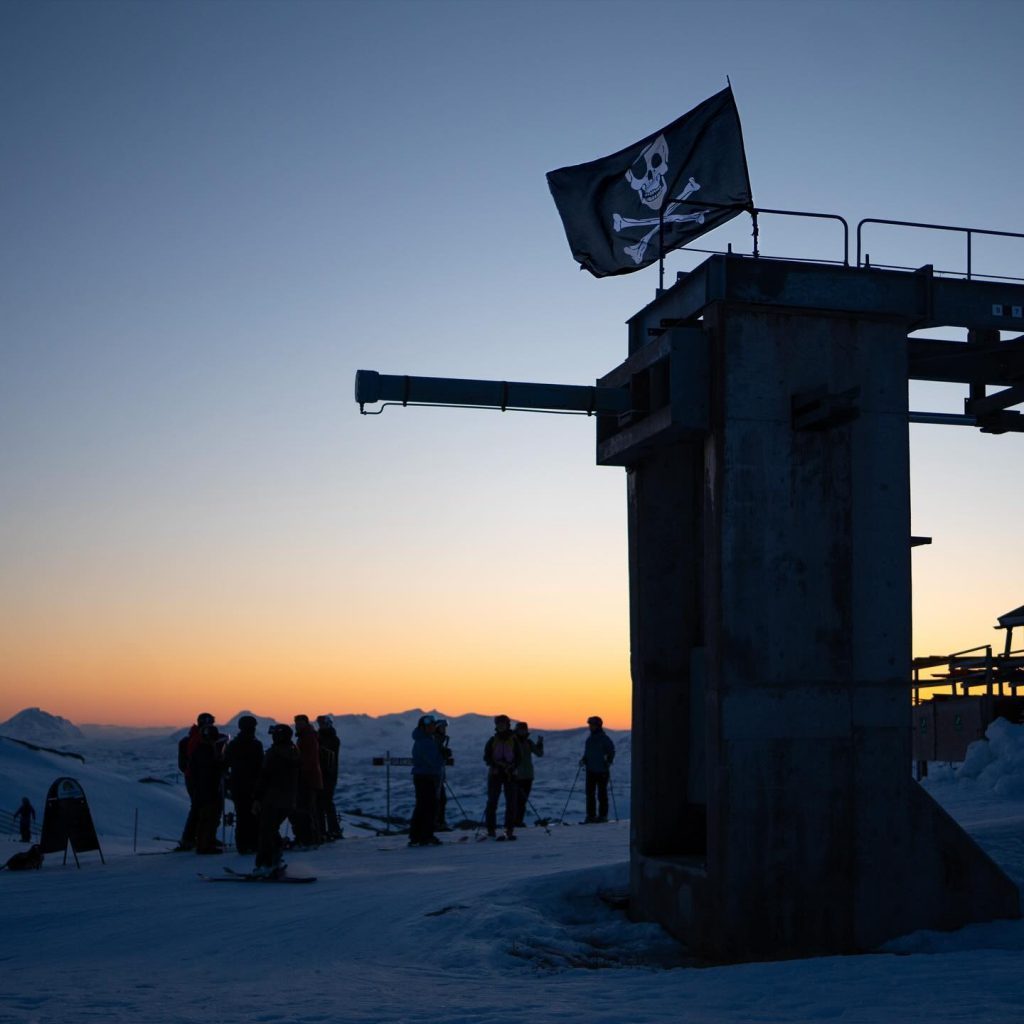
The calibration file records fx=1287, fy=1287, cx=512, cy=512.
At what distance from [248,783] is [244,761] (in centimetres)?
34

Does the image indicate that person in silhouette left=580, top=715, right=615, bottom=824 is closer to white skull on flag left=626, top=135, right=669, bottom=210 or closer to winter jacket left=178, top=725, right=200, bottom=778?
winter jacket left=178, top=725, right=200, bottom=778

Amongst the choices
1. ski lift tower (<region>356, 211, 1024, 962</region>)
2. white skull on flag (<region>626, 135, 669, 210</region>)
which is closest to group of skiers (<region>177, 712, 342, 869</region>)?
ski lift tower (<region>356, 211, 1024, 962</region>)

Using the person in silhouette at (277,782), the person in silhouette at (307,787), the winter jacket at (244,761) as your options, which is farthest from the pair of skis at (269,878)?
the person in silhouette at (307,787)

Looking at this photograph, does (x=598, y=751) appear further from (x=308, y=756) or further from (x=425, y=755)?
(x=308, y=756)

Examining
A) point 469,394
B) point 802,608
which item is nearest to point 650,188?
point 469,394

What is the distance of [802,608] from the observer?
10.9 m

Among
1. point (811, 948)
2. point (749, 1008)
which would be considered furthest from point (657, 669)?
point (749, 1008)

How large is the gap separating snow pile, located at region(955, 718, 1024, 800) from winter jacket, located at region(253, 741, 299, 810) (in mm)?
11079

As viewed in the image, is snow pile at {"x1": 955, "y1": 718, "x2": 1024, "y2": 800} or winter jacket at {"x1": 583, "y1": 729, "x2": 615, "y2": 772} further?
winter jacket at {"x1": 583, "y1": 729, "x2": 615, "y2": 772}

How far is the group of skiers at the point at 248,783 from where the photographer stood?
16625 millimetres

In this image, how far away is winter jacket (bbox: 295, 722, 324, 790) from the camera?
17.8 m

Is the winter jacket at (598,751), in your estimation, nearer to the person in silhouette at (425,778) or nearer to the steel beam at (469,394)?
the person in silhouette at (425,778)

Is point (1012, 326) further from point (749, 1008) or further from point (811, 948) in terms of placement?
point (749, 1008)

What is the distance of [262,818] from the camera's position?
14.5 m
